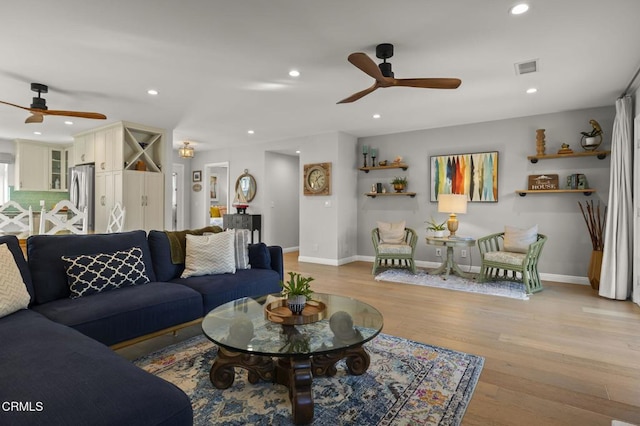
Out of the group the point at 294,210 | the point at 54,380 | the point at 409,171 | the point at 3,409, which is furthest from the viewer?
the point at 294,210

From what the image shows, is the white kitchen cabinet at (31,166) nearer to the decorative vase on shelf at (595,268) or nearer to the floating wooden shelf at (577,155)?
the floating wooden shelf at (577,155)

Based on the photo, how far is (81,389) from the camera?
3.85ft

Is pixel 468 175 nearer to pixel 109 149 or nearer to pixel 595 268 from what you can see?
pixel 595 268

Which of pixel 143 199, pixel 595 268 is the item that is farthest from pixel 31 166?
pixel 595 268

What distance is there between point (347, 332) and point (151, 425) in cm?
113

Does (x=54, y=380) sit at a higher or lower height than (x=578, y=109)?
lower

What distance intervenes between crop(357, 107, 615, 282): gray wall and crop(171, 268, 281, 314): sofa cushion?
368 centimetres

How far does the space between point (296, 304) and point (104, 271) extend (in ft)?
5.08

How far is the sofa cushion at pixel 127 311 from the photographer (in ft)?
6.91

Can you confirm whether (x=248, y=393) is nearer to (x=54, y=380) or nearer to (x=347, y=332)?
(x=347, y=332)

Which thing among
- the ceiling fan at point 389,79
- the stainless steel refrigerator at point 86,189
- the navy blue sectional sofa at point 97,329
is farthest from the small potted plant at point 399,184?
the stainless steel refrigerator at point 86,189

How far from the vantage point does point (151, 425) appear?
3.62 feet

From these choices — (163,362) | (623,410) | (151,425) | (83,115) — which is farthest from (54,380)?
(83,115)

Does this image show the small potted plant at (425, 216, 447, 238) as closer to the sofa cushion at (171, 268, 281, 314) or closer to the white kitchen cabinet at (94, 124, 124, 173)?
the sofa cushion at (171, 268, 281, 314)
